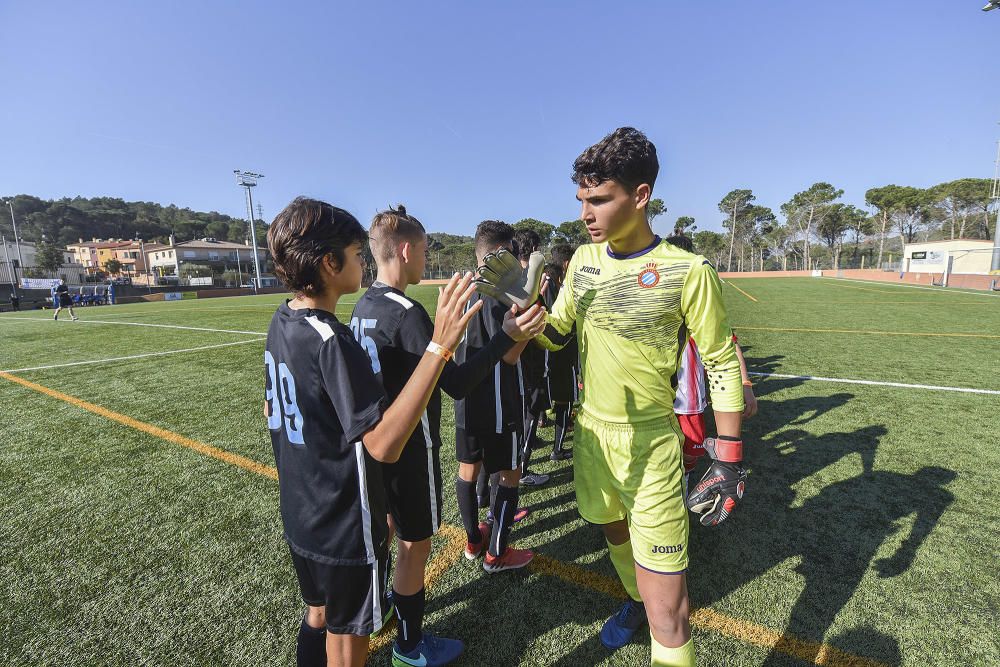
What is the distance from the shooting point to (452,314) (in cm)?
136

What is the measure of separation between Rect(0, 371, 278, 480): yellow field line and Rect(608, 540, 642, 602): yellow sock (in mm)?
3011

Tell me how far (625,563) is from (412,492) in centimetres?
105

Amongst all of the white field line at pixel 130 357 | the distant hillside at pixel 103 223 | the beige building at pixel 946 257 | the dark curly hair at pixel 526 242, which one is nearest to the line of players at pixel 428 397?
the dark curly hair at pixel 526 242

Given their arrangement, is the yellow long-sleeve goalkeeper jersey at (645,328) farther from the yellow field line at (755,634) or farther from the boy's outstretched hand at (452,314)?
the yellow field line at (755,634)

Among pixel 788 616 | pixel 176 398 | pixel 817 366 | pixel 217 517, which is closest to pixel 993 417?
pixel 817 366

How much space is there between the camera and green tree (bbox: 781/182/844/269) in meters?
63.9

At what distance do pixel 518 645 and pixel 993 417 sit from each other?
6045mm

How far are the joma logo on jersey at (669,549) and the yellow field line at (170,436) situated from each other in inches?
131

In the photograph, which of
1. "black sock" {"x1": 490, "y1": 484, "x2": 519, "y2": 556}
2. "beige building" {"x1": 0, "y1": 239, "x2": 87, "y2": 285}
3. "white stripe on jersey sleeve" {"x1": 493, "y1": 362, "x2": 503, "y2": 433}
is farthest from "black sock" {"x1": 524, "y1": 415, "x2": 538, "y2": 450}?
"beige building" {"x1": 0, "y1": 239, "x2": 87, "y2": 285}

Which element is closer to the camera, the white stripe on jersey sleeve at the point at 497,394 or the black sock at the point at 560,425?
the white stripe on jersey sleeve at the point at 497,394

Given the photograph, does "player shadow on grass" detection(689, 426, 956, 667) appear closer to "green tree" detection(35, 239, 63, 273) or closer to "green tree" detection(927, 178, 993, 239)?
"green tree" detection(927, 178, 993, 239)

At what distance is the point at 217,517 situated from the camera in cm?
320

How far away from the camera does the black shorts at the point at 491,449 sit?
2572 millimetres

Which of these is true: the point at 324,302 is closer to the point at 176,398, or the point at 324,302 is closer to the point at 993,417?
the point at 176,398
